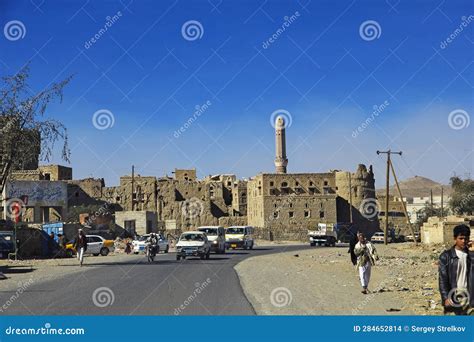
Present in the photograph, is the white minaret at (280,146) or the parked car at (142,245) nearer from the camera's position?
the parked car at (142,245)

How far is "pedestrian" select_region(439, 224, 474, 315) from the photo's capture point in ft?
26.3

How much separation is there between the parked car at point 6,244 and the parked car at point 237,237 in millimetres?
17996

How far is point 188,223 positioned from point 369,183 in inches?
1055

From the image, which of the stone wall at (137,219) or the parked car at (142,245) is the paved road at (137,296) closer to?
the parked car at (142,245)

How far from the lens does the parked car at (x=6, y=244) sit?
124ft

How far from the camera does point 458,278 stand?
8.06 meters

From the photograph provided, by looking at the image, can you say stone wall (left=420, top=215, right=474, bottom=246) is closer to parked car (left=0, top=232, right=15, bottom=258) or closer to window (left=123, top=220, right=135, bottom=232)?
parked car (left=0, top=232, right=15, bottom=258)

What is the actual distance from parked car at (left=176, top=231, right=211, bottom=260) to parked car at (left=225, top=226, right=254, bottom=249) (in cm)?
1558

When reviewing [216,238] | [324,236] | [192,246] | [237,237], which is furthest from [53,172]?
[192,246]

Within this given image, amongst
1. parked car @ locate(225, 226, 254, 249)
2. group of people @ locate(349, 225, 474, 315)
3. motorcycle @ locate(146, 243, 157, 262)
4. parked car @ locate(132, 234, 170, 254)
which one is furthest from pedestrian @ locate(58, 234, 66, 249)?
group of people @ locate(349, 225, 474, 315)

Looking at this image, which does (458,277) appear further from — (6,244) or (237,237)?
(237,237)

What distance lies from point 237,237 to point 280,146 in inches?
2194

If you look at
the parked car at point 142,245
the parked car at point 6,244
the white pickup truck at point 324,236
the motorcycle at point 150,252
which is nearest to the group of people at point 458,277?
the motorcycle at point 150,252

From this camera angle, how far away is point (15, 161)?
103 ft
